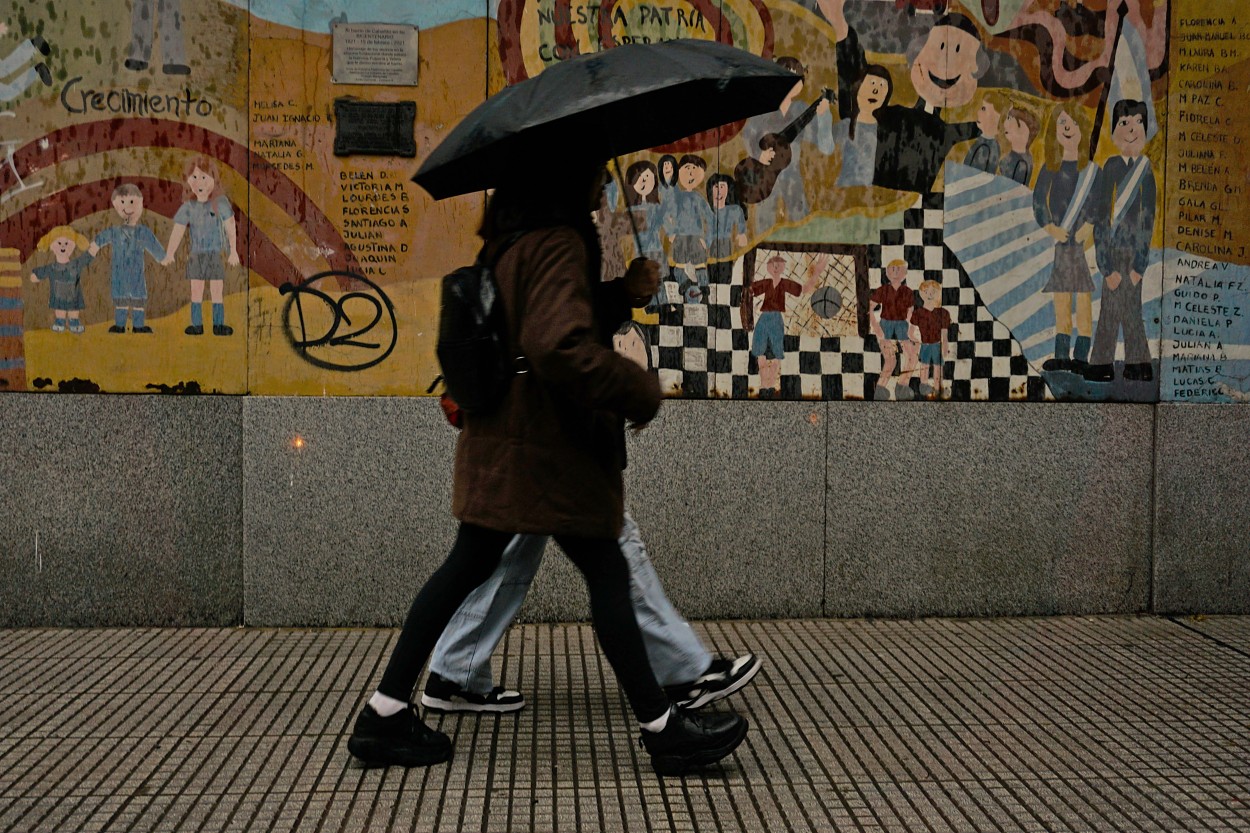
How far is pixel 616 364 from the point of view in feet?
10.7

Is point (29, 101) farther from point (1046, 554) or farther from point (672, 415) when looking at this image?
point (1046, 554)

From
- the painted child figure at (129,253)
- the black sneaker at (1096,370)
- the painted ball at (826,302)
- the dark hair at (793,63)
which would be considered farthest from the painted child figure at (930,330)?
the painted child figure at (129,253)

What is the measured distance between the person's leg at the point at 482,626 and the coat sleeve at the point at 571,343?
923 millimetres

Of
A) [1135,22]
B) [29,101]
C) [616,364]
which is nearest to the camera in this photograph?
[616,364]

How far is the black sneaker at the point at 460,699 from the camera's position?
161 inches

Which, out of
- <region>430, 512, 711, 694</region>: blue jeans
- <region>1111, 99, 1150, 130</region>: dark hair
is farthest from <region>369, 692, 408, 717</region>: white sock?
<region>1111, 99, 1150, 130</region>: dark hair

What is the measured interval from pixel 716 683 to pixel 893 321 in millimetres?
2441

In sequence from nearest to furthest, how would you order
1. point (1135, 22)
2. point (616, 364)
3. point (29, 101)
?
point (616, 364), point (29, 101), point (1135, 22)

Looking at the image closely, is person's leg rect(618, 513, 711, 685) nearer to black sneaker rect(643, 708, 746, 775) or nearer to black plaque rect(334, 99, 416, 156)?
black sneaker rect(643, 708, 746, 775)

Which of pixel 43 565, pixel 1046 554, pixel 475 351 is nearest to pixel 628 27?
pixel 475 351

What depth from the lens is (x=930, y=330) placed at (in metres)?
5.79

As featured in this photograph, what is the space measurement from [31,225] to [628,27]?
2860mm

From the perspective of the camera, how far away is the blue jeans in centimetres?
393

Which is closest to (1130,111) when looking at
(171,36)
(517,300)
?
(517,300)
